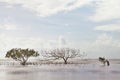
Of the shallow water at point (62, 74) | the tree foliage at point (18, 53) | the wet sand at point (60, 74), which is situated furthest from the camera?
the tree foliage at point (18, 53)

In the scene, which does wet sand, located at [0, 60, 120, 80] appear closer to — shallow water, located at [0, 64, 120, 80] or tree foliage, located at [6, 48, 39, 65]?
shallow water, located at [0, 64, 120, 80]

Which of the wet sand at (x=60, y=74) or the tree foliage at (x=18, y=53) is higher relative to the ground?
the tree foliage at (x=18, y=53)

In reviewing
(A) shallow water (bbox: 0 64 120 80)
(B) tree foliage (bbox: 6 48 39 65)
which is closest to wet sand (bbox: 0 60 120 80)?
(A) shallow water (bbox: 0 64 120 80)

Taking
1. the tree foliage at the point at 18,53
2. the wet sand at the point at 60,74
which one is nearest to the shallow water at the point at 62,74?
the wet sand at the point at 60,74

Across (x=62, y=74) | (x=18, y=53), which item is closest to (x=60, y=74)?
(x=62, y=74)

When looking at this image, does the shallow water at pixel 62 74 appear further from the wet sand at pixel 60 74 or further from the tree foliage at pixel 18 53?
the tree foliage at pixel 18 53

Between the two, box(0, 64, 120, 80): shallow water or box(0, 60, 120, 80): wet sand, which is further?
box(0, 60, 120, 80): wet sand

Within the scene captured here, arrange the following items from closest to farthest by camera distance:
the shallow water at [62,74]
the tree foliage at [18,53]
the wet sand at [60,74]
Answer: the shallow water at [62,74]
the wet sand at [60,74]
the tree foliage at [18,53]

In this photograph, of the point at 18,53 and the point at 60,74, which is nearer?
the point at 60,74

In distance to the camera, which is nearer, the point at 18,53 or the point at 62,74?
the point at 62,74

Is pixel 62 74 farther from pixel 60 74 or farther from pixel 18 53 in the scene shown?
pixel 18 53

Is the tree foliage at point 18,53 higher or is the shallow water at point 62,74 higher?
the tree foliage at point 18,53

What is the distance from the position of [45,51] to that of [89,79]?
64730 mm

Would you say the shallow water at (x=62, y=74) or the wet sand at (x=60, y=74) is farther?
the wet sand at (x=60, y=74)
